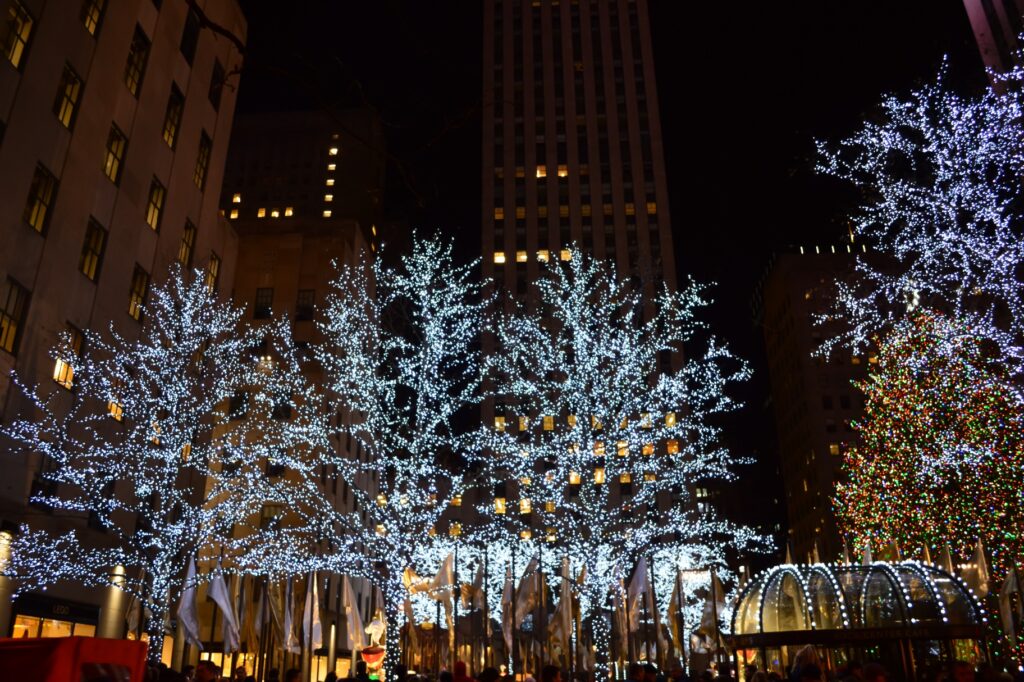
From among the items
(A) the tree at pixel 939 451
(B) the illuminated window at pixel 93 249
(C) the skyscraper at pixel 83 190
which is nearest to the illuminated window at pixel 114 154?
(C) the skyscraper at pixel 83 190

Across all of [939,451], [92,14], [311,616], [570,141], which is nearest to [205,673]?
[311,616]

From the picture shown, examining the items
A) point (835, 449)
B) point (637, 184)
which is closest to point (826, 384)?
point (835, 449)

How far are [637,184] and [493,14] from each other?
3094 centimetres

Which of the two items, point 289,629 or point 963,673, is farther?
point 289,629

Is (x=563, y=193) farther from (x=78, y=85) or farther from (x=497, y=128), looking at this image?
(x=78, y=85)

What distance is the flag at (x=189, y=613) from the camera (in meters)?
17.8

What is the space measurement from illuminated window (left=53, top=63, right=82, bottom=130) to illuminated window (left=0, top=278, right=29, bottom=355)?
526 cm

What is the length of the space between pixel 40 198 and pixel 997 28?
151 ft

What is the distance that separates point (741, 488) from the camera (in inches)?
5207

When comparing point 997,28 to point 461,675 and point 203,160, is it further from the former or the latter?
point 461,675

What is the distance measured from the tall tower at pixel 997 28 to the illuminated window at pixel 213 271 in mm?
36526

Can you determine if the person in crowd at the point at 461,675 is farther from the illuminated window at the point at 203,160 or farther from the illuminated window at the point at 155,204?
the illuminated window at the point at 203,160

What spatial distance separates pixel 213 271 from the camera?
33562 mm

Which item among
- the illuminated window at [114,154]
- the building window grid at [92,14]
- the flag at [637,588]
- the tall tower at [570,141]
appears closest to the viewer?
the flag at [637,588]
